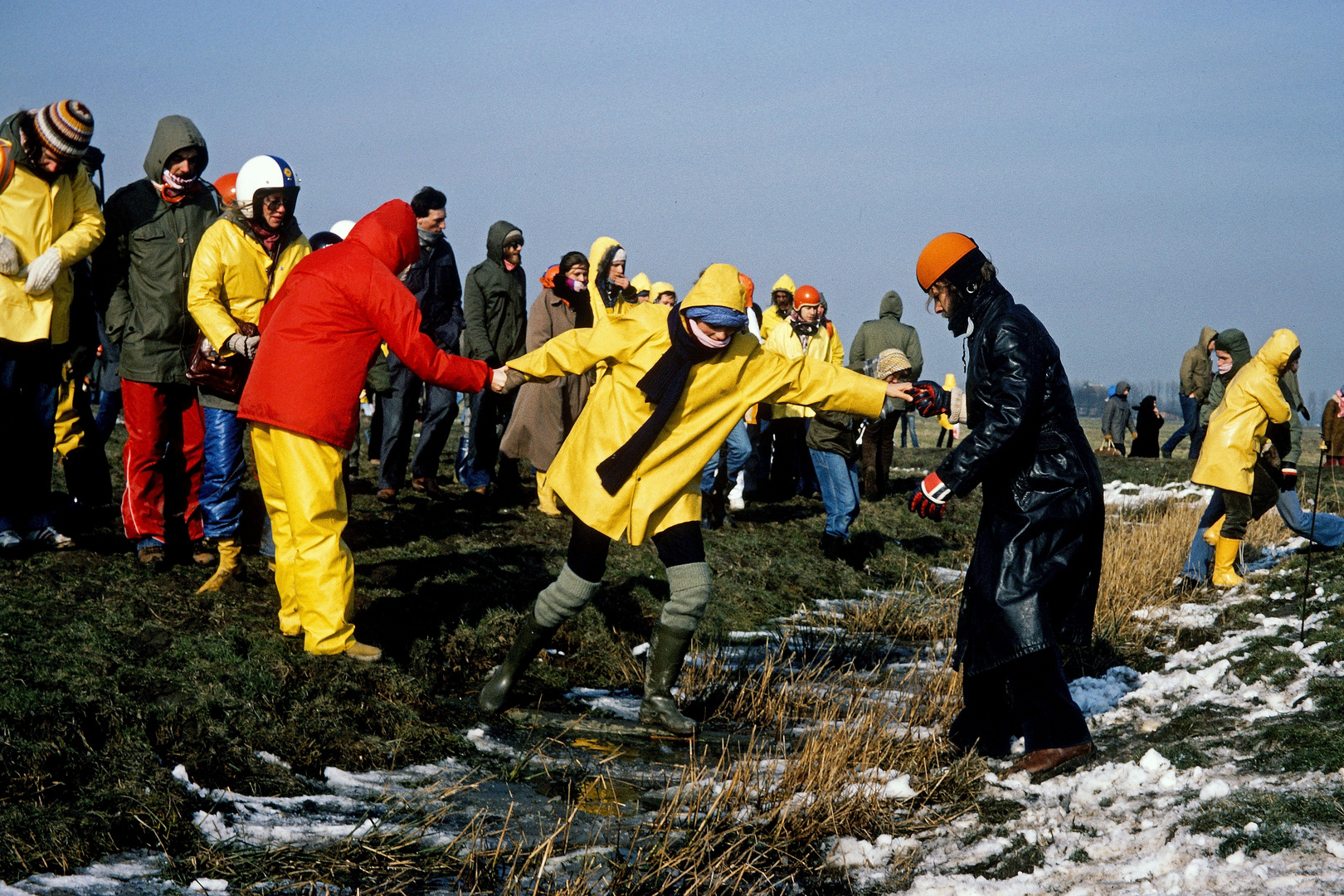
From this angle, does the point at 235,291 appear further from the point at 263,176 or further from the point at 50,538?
the point at 50,538

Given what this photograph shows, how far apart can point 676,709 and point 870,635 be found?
2.69m

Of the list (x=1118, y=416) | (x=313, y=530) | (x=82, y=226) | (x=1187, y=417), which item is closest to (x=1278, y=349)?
(x=313, y=530)

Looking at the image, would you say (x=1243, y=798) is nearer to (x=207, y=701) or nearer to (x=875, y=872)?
(x=875, y=872)

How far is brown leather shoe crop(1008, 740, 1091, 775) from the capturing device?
4590mm

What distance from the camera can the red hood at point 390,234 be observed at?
5613mm

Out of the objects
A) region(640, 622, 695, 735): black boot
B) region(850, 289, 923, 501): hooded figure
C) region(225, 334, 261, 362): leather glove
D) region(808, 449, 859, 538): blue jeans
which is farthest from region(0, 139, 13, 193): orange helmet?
region(850, 289, 923, 501): hooded figure

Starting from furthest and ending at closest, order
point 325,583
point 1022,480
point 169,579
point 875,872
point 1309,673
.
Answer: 1. point 169,579
2. point 1309,673
3. point 325,583
4. point 1022,480
5. point 875,872

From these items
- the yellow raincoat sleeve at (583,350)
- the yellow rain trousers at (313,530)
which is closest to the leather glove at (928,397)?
the yellow raincoat sleeve at (583,350)

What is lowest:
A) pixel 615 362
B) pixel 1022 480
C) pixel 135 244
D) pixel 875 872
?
pixel 875 872

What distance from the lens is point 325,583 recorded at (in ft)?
17.8

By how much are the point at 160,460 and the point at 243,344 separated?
1.15m

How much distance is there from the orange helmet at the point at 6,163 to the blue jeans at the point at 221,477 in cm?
153

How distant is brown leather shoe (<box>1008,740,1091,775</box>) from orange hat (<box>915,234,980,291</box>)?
193 cm

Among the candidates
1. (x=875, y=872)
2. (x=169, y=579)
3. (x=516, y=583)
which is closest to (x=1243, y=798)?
(x=875, y=872)
